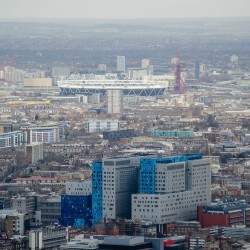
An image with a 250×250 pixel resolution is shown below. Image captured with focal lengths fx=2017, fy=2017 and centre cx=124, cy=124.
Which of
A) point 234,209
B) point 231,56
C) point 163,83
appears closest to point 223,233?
point 234,209

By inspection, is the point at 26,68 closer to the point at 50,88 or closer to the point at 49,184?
the point at 50,88

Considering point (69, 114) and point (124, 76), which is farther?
point (124, 76)

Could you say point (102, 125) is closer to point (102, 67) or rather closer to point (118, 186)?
point (118, 186)

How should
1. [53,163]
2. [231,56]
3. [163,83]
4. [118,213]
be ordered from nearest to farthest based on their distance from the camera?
[118,213] → [53,163] → [163,83] → [231,56]

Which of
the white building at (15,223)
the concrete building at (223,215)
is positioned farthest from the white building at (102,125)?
the white building at (15,223)

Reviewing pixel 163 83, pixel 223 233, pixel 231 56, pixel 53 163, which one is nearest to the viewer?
pixel 223 233

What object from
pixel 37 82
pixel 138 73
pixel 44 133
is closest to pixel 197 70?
pixel 138 73

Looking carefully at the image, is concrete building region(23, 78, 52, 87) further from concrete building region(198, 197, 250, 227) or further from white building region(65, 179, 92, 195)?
concrete building region(198, 197, 250, 227)
